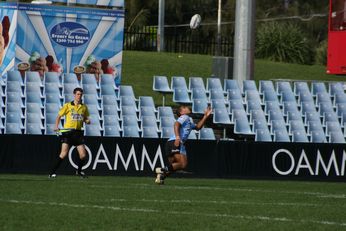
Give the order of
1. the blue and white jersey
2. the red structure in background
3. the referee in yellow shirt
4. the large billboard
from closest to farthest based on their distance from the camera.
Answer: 1. the blue and white jersey
2. the referee in yellow shirt
3. the large billboard
4. the red structure in background

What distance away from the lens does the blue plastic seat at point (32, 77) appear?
87.5ft

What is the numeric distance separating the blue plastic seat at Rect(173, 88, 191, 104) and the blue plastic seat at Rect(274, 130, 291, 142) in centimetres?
263

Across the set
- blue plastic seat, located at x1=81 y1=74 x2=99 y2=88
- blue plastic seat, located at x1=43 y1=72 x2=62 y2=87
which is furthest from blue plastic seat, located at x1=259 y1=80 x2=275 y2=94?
blue plastic seat, located at x1=43 y1=72 x2=62 y2=87

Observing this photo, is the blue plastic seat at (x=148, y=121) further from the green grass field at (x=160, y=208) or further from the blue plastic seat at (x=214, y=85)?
the green grass field at (x=160, y=208)

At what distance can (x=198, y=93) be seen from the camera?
28.8 m

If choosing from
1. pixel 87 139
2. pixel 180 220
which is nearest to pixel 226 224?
pixel 180 220

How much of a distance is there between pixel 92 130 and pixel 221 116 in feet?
13.8

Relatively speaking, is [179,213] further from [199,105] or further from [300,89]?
[300,89]

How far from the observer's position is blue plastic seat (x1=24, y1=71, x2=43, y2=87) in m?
26.7

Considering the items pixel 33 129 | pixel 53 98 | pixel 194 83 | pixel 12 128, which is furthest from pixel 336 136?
pixel 12 128

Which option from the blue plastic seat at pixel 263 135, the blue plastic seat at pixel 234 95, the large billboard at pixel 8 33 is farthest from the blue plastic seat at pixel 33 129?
the blue plastic seat at pixel 234 95

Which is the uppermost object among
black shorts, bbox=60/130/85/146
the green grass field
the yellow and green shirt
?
the yellow and green shirt

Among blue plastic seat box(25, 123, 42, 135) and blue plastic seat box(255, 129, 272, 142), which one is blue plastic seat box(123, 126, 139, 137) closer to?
blue plastic seat box(25, 123, 42, 135)

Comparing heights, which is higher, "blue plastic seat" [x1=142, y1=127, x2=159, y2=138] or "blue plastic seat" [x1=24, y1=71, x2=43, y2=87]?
"blue plastic seat" [x1=24, y1=71, x2=43, y2=87]
